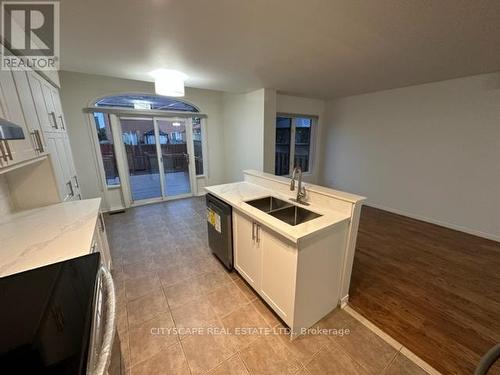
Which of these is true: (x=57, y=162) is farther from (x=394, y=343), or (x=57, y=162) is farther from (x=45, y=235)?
(x=394, y=343)

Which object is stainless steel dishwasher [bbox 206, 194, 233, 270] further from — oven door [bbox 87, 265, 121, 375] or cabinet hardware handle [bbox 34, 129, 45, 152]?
cabinet hardware handle [bbox 34, 129, 45, 152]

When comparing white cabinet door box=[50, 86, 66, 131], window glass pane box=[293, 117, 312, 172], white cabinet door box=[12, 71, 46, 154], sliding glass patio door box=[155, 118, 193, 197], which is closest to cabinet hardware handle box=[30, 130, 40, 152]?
white cabinet door box=[12, 71, 46, 154]

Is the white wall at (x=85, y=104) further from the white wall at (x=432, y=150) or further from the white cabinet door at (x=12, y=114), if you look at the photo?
the white wall at (x=432, y=150)

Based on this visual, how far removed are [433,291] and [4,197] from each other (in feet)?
14.0

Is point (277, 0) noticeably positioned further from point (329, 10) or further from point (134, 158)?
point (134, 158)

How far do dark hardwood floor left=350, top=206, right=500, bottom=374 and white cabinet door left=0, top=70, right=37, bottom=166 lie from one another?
117 inches

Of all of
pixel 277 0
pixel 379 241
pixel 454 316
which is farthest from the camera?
pixel 379 241

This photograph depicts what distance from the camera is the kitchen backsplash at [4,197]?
1783 millimetres

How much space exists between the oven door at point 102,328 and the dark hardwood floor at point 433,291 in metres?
1.95

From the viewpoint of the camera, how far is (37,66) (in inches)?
77.8

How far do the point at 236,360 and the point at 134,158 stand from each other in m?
4.48

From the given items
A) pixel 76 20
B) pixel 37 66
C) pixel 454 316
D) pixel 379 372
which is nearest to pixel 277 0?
pixel 76 20

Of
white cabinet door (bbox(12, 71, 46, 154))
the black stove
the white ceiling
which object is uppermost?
the white ceiling

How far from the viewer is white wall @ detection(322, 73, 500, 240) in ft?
9.67
